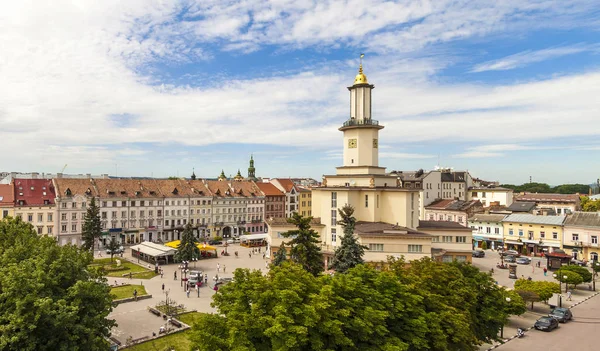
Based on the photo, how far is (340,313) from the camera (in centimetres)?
1422

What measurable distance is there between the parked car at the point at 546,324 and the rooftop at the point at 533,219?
3419cm

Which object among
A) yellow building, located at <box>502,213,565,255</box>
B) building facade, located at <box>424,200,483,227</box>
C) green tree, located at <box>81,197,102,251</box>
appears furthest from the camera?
building facade, located at <box>424,200,483,227</box>

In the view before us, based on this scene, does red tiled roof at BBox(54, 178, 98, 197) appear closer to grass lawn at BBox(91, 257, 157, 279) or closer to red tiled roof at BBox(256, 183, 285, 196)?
grass lawn at BBox(91, 257, 157, 279)

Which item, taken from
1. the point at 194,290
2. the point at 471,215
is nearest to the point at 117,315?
the point at 194,290

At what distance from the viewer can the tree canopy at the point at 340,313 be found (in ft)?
43.7

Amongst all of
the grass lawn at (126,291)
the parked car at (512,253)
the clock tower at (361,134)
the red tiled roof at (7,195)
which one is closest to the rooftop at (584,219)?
the parked car at (512,253)

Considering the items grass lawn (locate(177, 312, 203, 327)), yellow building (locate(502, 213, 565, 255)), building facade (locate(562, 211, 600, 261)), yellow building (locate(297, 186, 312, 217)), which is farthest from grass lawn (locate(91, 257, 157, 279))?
building facade (locate(562, 211, 600, 261))

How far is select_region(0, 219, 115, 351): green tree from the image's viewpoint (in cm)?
1546

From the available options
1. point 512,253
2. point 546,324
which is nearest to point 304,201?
point 512,253

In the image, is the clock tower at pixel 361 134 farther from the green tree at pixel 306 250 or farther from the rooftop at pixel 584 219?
the rooftop at pixel 584 219

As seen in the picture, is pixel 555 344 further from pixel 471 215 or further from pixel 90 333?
pixel 471 215

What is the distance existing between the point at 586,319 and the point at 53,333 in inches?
1438

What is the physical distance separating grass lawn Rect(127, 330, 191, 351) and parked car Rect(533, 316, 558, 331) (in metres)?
24.5

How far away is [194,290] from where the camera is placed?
36.6 meters
